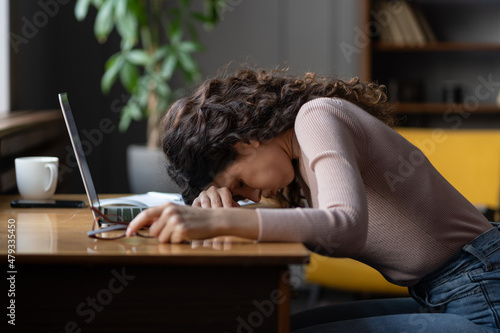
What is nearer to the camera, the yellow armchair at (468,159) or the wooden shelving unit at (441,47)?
the yellow armchair at (468,159)

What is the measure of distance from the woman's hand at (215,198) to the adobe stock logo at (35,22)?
2012 millimetres

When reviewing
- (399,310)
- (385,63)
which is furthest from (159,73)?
(399,310)

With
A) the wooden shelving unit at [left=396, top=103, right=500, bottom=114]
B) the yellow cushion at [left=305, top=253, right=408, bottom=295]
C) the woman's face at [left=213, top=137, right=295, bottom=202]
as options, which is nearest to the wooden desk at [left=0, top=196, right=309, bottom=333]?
the woman's face at [left=213, top=137, right=295, bottom=202]

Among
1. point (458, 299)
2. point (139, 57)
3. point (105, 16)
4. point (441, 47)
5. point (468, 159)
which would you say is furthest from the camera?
point (441, 47)

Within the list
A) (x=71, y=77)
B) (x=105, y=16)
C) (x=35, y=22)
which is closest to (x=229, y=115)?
(x=105, y=16)

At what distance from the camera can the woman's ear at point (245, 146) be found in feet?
4.19

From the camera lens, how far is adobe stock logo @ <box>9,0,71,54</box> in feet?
9.76

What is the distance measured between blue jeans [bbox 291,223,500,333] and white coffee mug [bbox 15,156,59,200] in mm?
717

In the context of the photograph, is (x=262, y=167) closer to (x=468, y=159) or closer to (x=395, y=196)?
(x=395, y=196)

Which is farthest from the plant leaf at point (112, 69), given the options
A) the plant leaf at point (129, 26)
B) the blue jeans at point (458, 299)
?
the blue jeans at point (458, 299)

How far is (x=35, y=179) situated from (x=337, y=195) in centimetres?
85

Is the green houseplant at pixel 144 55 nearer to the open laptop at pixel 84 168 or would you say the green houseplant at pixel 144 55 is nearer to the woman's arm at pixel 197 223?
the open laptop at pixel 84 168

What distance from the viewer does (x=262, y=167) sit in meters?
1.27

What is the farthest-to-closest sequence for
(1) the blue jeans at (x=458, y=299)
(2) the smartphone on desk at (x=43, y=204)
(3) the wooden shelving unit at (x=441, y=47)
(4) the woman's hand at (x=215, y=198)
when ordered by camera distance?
(3) the wooden shelving unit at (x=441, y=47)
(2) the smartphone on desk at (x=43, y=204)
(4) the woman's hand at (x=215, y=198)
(1) the blue jeans at (x=458, y=299)
